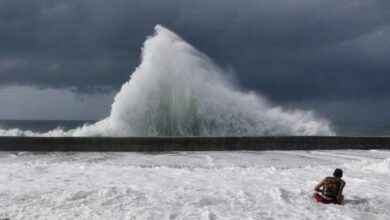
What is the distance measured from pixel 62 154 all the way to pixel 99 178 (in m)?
4.91

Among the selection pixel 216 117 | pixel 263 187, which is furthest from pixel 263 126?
pixel 263 187

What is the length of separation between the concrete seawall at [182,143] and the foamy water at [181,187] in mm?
1389

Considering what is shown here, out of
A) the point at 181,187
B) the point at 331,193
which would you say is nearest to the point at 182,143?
the point at 181,187

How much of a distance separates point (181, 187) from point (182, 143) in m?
6.71

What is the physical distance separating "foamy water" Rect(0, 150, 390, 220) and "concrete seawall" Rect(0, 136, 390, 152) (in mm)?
1389

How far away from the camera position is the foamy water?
6.28 meters

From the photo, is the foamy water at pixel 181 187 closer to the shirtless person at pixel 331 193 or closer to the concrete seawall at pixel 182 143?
the shirtless person at pixel 331 193

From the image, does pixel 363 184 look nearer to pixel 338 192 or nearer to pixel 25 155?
pixel 338 192

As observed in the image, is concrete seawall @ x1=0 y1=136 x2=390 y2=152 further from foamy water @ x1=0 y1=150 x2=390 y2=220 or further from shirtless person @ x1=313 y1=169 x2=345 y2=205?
shirtless person @ x1=313 y1=169 x2=345 y2=205

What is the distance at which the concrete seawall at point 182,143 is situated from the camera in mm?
13992

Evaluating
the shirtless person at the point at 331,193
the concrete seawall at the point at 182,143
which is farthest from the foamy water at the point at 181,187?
the concrete seawall at the point at 182,143

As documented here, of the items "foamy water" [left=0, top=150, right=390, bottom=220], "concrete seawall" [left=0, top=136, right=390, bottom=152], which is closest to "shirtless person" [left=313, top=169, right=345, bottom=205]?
"foamy water" [left=0, top=150, right=390, bottom=220]

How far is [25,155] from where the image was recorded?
12.8 metres

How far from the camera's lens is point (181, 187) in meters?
7.80
